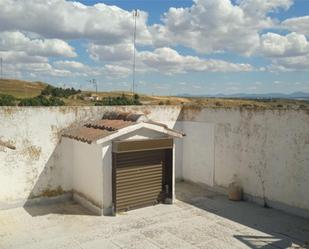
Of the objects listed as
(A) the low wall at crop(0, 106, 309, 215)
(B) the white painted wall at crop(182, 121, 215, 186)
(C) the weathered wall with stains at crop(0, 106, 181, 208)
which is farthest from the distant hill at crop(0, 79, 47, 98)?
(A) the low wall at crop(0, 106, 309, 215)

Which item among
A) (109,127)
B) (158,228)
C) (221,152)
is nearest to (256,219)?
(158,228)

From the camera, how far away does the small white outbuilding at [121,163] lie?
11914 millimetres

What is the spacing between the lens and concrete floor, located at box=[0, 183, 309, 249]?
9773 mm

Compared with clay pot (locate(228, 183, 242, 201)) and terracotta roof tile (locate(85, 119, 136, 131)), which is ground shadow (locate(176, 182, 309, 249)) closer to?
clay pot (locate(228, 183, 242, 201))

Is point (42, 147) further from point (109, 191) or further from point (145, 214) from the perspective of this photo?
point (145, 214)

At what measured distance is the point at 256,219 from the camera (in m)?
11.8

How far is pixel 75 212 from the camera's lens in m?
12.3

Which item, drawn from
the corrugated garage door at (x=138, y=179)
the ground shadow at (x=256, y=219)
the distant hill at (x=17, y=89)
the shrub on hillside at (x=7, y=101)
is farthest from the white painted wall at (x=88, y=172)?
the distant hill at (x=17, y=89)

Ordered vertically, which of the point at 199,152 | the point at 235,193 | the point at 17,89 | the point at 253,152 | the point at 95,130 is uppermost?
the point at 17,89

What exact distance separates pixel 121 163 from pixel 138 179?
1.02 metres

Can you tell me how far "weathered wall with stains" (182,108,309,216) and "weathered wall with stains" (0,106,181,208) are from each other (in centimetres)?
501

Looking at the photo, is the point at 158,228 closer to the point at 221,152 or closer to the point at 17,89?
the point at 221,152

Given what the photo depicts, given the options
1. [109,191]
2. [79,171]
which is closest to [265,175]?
[109,191]

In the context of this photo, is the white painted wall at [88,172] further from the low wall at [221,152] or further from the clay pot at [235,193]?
the clay pot at [235,193]
